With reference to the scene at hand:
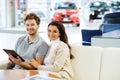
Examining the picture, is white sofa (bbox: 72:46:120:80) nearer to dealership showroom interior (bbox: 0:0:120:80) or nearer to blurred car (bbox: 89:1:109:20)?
dealership showroom interior (bbox: 0:0:120:80)

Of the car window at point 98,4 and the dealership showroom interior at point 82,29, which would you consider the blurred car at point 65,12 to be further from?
the car window at point 98,4

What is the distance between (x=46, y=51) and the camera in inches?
111

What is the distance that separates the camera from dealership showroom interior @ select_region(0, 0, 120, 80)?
2.71 m

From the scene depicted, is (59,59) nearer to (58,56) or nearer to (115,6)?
(58,56)

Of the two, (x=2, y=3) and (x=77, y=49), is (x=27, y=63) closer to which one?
(x=77, y=49)

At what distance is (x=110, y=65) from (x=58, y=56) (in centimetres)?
57

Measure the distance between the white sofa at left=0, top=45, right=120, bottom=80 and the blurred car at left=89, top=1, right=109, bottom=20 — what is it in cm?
550

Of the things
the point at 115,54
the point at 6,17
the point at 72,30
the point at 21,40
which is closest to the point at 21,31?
the point at 6,17

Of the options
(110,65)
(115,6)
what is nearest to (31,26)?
(110,65)

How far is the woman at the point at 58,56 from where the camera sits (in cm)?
258

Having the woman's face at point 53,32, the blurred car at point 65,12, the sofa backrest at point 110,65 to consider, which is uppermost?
the blurred car at point 65,12

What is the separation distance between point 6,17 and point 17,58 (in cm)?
824

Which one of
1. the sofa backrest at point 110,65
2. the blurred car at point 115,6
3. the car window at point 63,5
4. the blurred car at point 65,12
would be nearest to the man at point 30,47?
the sofa backrest at point 110,65

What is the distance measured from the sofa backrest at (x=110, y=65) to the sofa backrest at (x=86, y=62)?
6cm
